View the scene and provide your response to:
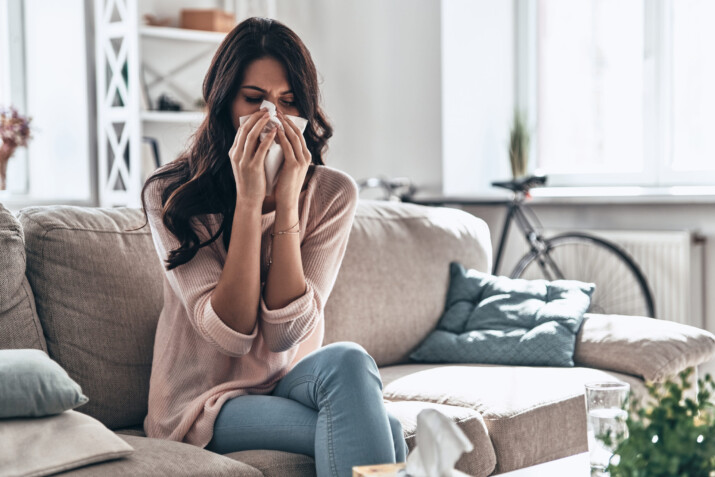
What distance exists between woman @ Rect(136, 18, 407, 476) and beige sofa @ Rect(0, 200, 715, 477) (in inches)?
3.6

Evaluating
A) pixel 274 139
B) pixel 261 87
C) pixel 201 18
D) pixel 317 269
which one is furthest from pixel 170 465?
pixel 201 18

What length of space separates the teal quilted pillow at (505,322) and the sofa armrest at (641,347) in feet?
0.17

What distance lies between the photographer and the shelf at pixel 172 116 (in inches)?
171

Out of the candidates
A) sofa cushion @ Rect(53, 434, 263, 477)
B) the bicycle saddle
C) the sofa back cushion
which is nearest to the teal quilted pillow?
the sofa back cushion

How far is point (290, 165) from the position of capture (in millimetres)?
1737

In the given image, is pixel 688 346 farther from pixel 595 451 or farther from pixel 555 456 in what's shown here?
pixel 595 451

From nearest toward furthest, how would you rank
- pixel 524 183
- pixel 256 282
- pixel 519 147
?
pixel 256 282, pixel 524 183, pixel 519 147

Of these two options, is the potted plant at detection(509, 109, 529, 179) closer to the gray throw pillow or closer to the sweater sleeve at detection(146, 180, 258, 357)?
the sweater sleeve at detection(146, 180, 258, 357)

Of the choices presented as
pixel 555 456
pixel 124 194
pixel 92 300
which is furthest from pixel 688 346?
pixel 124 194

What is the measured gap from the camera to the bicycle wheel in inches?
150

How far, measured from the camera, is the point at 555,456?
6.78 ft

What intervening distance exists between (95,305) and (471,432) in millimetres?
845

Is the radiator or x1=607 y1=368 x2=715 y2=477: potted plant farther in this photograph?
the radiator

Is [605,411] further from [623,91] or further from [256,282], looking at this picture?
[623,91]
